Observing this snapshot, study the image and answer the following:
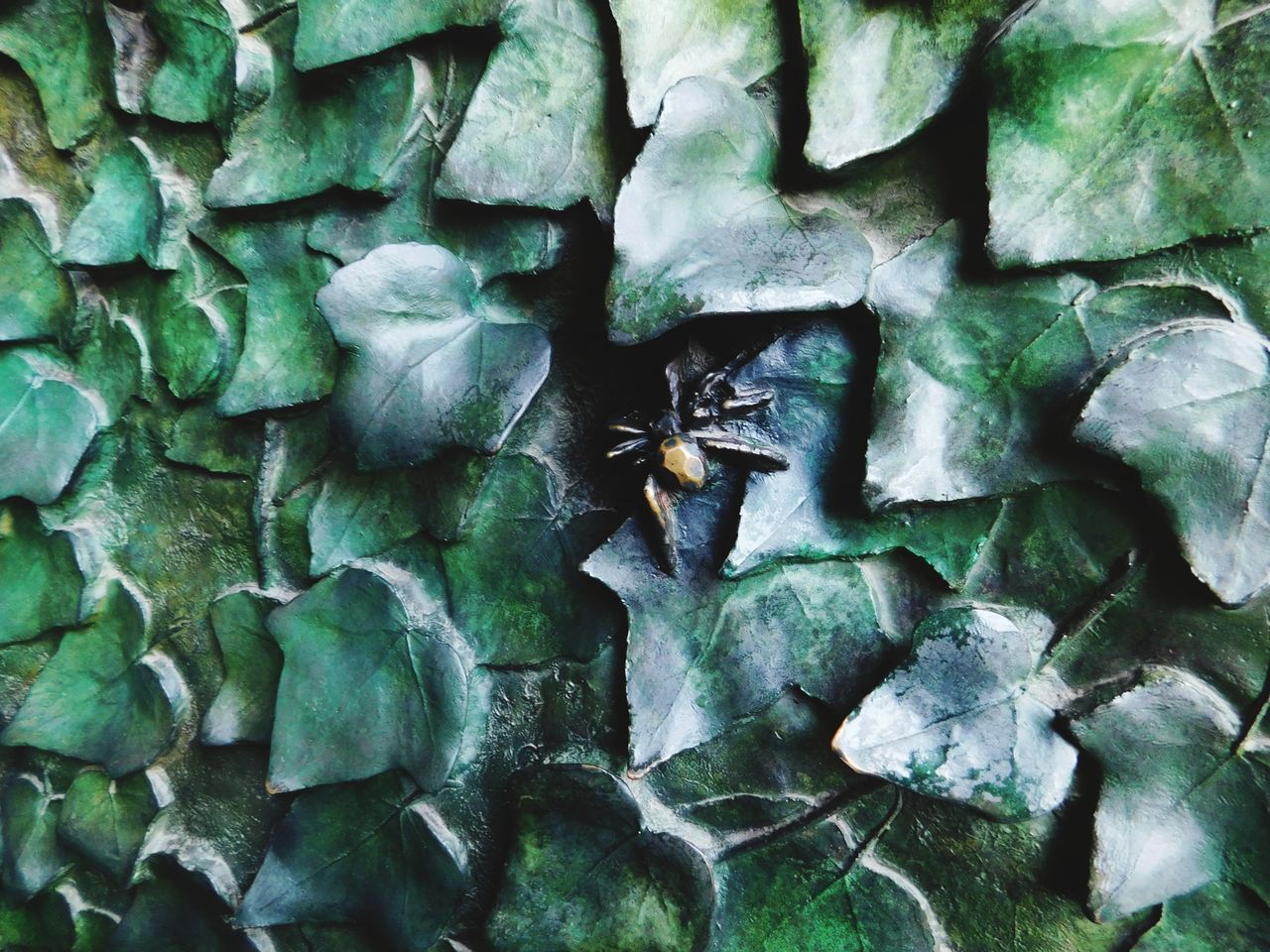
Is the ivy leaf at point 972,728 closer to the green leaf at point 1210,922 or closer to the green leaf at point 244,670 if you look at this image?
the green leaf at point 1210,922

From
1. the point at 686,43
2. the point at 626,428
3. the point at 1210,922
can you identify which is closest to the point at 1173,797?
the point at 1210,922

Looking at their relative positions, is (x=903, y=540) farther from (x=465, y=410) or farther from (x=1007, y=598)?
(x=465, y=410)

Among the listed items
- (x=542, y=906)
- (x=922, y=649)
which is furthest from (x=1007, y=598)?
(x=542, y=906)

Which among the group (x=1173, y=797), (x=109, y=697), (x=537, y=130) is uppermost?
(x=537, y=130)

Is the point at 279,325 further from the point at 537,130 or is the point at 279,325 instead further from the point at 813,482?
the point at 813,482

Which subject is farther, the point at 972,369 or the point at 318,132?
the point at 318,132

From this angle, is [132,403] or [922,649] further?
[132,403]

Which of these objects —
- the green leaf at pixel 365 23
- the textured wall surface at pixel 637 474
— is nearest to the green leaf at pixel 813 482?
the textured wall surface at pixel 637 474
